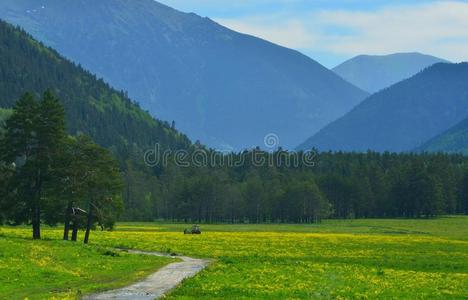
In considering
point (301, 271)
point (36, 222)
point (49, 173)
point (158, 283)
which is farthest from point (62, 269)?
point (49, 173)

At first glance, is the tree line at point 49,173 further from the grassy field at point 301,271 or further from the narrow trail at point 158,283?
the narrow trail at point 158,283

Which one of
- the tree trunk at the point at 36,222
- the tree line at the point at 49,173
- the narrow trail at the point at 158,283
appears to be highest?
the tree line at the point at 49,173

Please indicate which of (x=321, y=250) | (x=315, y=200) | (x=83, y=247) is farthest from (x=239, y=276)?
(x=315, y=200)

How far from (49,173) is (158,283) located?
116ft

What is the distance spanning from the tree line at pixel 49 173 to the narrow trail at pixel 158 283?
21286mm

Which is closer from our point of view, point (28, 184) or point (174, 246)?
point (28, 184)

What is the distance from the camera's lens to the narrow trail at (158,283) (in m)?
35.9

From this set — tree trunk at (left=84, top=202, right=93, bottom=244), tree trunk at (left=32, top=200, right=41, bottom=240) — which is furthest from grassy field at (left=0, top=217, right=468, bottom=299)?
tree trunk at (left=32, top=200, right=41, bottom=240)

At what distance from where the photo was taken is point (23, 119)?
7419 cm

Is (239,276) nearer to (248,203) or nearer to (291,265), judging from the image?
(291,265)

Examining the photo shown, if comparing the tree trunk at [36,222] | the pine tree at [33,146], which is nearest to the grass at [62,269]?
the tree trunk at [36,222]

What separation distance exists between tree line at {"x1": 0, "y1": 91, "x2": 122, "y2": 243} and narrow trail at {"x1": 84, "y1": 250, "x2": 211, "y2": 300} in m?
21.3

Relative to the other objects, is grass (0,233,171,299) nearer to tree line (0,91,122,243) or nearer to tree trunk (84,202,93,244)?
tree line (0,91,122,243)

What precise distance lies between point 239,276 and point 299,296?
404 inches
